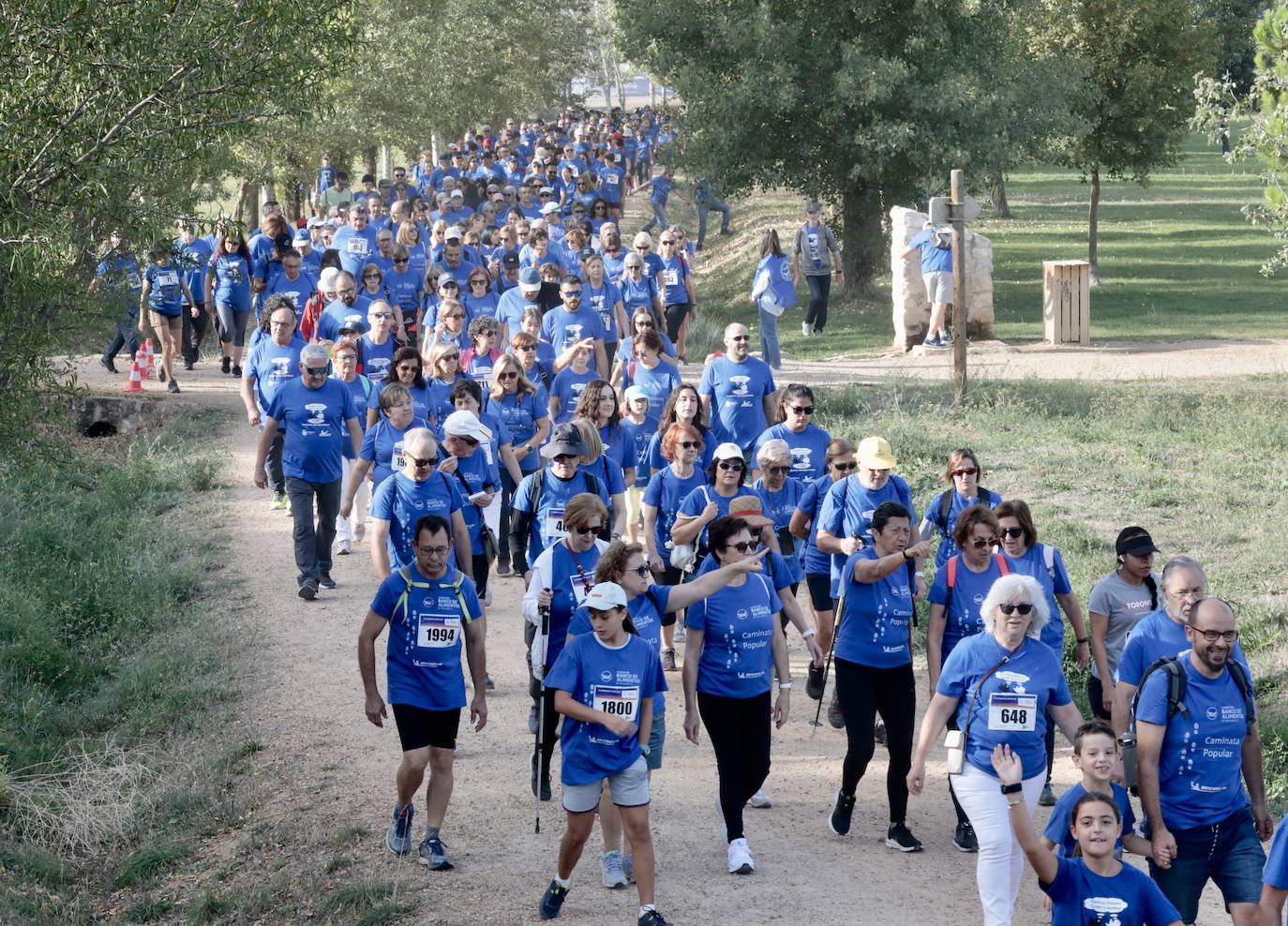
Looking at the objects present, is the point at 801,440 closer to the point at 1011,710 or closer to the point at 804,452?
the point at 804,452

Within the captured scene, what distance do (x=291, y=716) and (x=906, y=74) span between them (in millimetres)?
16548

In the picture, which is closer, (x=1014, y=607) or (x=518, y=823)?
(x=1014, y=607)

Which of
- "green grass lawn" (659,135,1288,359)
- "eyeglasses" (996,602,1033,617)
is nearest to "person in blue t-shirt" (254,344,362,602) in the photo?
"eyeglasses" (996,602,1033,617)

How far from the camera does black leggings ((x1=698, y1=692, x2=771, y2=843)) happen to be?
7766 mm

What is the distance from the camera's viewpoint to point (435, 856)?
7.96 m

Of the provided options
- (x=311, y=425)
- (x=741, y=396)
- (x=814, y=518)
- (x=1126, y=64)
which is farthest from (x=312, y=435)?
(x=1126, y=64)

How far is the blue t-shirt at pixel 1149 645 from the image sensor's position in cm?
692

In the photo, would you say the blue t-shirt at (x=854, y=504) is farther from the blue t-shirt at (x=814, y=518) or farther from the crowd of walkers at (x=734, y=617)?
the blue t-shirt at (x=814, y=518)

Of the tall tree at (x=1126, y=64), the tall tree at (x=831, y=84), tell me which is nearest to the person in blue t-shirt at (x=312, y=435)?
the tall tree at (x=831, y=84)

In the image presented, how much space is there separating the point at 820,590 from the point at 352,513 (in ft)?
17.7

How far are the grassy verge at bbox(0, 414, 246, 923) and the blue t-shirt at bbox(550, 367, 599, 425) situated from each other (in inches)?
118

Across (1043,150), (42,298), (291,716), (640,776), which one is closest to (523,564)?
(291,716)

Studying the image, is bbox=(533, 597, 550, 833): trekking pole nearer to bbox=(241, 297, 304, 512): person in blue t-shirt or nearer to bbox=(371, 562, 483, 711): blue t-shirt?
bbox=(371, 562, 483, 711): blue t-shirt

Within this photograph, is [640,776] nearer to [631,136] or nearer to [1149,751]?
[1149,751]
